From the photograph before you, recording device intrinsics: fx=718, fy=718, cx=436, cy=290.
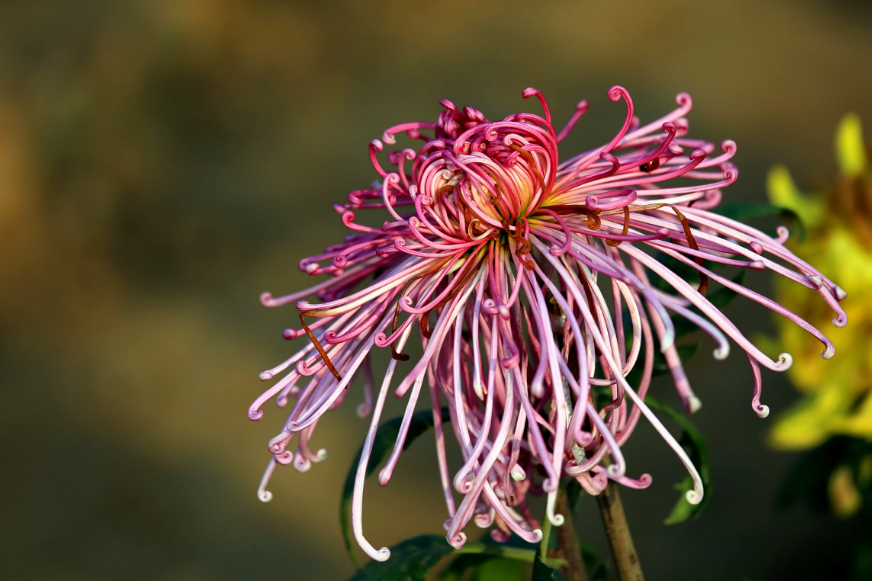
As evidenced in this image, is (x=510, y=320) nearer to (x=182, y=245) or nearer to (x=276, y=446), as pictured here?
(x=276, y=446)

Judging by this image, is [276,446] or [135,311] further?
[135,311]

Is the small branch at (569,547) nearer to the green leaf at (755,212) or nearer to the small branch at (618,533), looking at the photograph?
the small branch at (618,533)

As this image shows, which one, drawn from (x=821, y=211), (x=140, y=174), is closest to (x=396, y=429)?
(x=821, y=211)

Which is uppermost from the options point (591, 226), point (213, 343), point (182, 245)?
point (182, 245)

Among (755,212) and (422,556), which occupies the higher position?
(755,212)

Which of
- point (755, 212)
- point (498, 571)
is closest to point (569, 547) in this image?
point (498, 571)

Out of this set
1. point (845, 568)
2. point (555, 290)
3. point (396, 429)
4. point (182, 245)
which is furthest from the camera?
point (182, 245)

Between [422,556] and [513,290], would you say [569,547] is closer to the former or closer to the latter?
[422,556]

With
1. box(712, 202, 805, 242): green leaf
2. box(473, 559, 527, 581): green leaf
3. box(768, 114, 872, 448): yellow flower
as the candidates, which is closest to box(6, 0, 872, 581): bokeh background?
box(768, 114, 872, 448): yellow flower

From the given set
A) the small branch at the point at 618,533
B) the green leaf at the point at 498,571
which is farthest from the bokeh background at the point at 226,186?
the small branch at the point at 618,533
